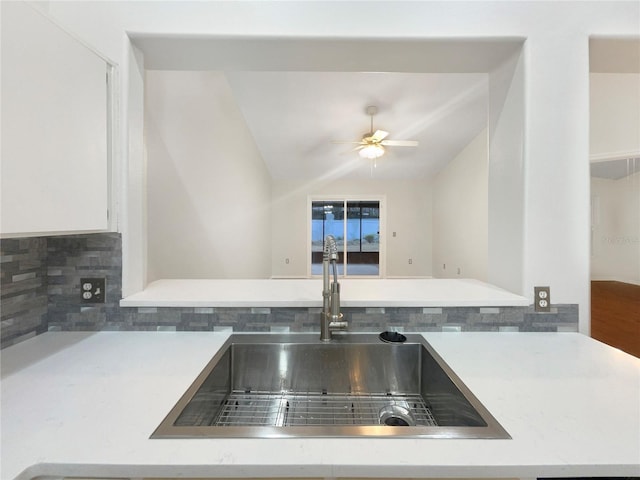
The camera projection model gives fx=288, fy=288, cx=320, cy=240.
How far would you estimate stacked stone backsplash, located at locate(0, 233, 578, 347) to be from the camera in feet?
3.90

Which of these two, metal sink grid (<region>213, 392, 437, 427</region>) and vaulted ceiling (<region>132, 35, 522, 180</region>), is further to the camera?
vaulted ceiling (<region>132, 35, 522, 180</region>)

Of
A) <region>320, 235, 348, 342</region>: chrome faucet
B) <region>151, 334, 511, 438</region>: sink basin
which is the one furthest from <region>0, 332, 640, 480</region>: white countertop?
<region>320, 235, 348, 342</region>: chrome faucet

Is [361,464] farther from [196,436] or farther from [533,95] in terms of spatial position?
[533,95]

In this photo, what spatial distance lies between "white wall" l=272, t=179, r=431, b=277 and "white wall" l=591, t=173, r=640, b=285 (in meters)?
5.57

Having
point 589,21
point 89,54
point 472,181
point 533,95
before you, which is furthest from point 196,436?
point 472,181

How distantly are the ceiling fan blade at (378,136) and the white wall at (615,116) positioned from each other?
2374 mm

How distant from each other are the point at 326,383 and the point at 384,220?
6.28 metres

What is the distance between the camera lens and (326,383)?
1.11 m

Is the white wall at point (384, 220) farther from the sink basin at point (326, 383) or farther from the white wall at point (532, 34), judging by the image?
the sink basin at point (326, 383)

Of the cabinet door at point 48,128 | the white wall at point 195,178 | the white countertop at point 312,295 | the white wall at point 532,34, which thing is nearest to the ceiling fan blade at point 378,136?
the white wall at point 195,178

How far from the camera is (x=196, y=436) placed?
62cm

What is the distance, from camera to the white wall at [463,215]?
4648 mm

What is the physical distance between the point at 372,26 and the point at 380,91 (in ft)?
8.18

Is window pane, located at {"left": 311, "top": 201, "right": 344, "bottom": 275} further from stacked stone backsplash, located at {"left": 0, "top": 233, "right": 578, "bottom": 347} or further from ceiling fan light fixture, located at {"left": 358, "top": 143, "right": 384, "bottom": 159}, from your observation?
stacked stone backsplash, located at {"left": 0, "top": 233, "right": 578, "bottom": 347}
